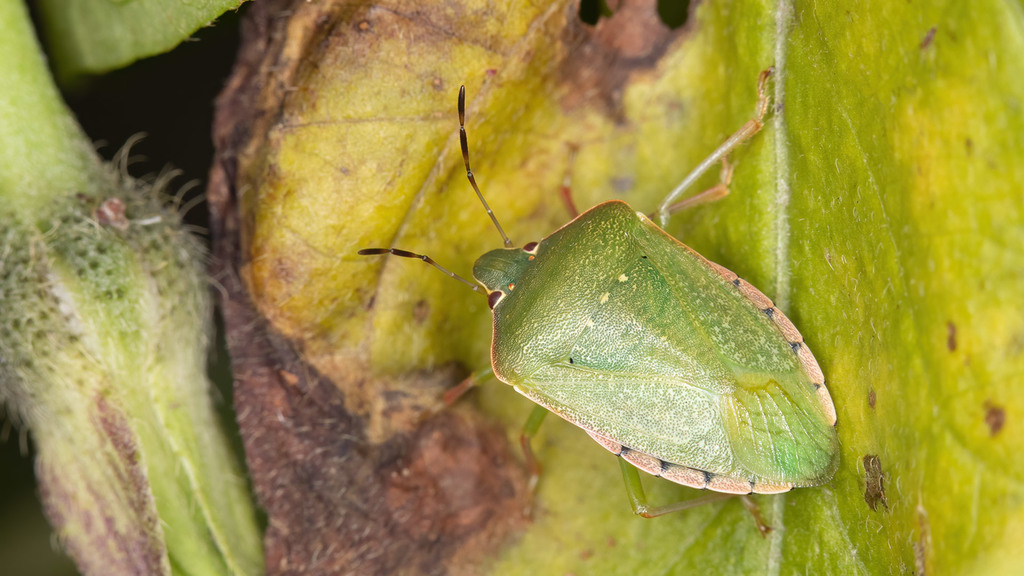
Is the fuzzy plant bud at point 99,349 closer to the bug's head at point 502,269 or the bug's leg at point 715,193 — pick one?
the bug's head at point 502,269

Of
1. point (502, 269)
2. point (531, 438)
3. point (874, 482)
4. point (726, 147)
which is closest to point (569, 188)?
point (502, 269)

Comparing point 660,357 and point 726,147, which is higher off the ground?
point 726,147

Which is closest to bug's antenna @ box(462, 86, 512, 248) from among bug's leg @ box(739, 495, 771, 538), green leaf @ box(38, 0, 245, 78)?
green leaf @ box(38, 0, 245, 78)

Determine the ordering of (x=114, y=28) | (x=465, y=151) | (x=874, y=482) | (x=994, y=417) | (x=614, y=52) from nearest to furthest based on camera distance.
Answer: (x=994, y=417) → (x=874, y=482) → (x=465, y=151) → (x=114, y=28) → (x=614, y=52)

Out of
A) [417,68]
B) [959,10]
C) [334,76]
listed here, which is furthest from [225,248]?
[959,10]

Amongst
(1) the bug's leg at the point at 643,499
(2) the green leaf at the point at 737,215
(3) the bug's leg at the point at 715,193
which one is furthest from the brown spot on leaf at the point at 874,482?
(3) the bug's leg at the point at 715,193

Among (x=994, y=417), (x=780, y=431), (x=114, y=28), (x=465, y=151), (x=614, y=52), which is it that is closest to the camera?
(x=994, y=417)

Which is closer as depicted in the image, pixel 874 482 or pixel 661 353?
pixel 874 482

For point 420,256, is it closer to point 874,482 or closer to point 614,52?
point 614,52

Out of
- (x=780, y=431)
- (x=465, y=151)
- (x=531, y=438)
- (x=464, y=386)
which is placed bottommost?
Result: (x=531, y=438)
